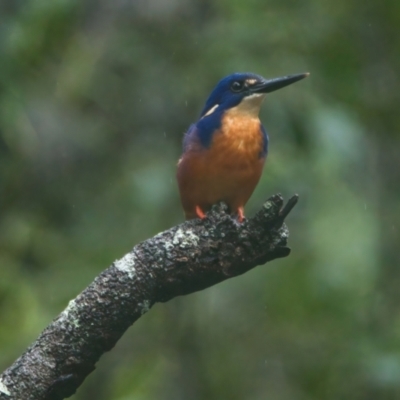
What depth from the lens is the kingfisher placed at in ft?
15.7

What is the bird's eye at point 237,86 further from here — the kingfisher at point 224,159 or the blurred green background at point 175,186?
the blurred green background at point 175,186

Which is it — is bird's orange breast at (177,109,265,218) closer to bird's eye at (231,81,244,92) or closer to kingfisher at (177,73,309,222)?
kingfisher at (177,73,309,222)

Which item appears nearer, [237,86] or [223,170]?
[223,170]

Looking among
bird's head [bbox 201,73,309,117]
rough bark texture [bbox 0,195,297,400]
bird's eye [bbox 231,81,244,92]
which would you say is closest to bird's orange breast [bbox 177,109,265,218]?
bird's head [bbox 201,73,309,117]

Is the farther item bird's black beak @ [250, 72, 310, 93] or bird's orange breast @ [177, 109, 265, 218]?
bird's black beak @ [250, 72, 310, 93]

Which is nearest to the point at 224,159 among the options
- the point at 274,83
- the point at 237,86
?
the point at 274,83

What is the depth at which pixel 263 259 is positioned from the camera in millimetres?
3250

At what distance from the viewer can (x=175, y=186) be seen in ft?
19.9

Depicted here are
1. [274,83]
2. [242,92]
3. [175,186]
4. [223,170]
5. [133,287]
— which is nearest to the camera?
[133,287]

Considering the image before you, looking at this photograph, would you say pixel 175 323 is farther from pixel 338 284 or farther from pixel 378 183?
pixel 378 183

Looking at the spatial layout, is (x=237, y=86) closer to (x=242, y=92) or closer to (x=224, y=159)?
(x=242, y=92)

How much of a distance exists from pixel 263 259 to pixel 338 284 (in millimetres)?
2330

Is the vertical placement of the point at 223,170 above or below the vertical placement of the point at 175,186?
below

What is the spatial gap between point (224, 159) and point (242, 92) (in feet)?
2.36
